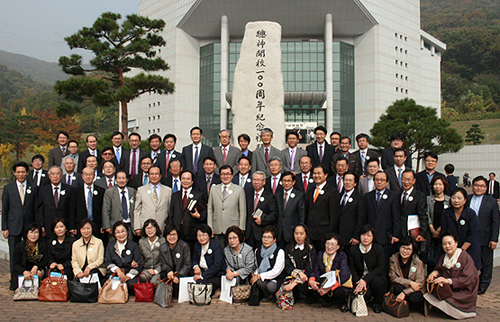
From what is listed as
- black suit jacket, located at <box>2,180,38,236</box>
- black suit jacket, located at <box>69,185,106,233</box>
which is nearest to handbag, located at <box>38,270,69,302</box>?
black suit jacket, located at <box>69,185,106,233</box>

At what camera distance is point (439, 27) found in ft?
213

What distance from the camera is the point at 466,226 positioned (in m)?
4.58

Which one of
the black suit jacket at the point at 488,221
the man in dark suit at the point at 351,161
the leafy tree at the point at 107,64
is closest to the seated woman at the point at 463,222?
the black suit jacket at the point at 488,221

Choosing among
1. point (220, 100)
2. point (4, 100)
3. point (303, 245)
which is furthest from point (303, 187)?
point (4, 100)

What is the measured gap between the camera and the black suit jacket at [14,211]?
5.20m

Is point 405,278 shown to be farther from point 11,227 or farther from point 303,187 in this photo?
point 11,227

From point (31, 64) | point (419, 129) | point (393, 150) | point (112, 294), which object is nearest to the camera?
point (112, 294)

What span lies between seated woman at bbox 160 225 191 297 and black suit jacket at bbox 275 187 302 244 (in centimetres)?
120

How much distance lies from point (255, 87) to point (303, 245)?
5.13m

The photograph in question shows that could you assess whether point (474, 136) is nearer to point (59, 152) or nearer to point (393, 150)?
point (393, 150)

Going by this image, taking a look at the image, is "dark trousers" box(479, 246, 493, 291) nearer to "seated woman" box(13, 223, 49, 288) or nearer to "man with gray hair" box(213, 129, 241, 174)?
"man with gray hair" box(213, 129, 241, 174)

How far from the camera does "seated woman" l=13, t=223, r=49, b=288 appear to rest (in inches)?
190

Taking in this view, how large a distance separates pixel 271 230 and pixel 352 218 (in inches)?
40.9

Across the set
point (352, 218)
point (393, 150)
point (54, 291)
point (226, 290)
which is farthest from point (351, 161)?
point (54, 291)
